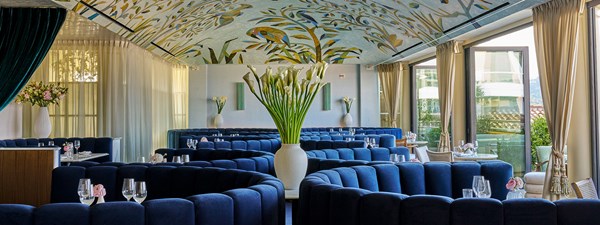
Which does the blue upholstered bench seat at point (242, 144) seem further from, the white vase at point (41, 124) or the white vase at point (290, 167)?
the white vase at point (290, 167)

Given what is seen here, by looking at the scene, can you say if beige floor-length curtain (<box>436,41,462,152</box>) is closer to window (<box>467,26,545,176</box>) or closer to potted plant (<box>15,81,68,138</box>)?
window (<box>467,26,545,176</box>)

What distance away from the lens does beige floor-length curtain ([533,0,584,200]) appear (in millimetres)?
6516

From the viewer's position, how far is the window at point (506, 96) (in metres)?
9.24

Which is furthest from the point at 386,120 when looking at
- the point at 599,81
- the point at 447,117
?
the point at 599,81

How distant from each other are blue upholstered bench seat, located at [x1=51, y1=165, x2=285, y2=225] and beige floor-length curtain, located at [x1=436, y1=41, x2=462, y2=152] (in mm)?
7690

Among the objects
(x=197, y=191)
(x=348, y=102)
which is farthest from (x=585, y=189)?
(x=348, y=102)

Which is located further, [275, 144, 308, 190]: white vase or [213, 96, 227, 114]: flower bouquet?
[213, 96, 227, 114]: flower bouquet

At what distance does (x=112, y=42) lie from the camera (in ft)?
35.8

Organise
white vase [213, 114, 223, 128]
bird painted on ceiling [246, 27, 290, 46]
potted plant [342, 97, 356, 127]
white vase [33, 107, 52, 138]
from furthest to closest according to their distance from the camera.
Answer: potted plant [342, 97, 356, 127], white vase [213, 114, 223, 128], bird painted on ceiling [246, 27, 290, 46], white vase [33, 107, 52, 138]

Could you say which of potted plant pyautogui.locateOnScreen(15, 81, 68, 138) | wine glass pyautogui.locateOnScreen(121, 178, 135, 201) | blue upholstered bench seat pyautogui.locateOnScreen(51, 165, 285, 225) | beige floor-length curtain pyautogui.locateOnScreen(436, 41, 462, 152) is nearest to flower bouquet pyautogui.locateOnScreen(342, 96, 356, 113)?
beige floor-length curtain pyautogui.locateOnScreen(436, 41, 462, 152)

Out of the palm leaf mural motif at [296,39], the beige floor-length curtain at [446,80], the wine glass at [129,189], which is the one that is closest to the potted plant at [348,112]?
the palm leaf mural motif at [296,39]

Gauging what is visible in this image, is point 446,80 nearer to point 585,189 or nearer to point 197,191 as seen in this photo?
point 585,189

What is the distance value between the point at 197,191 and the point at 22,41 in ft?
16.7

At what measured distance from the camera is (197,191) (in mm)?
4109
